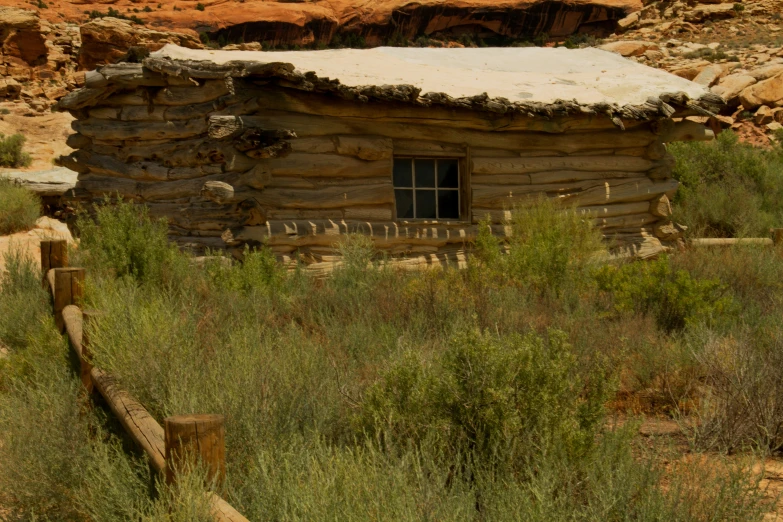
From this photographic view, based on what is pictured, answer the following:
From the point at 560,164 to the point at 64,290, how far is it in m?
6.82

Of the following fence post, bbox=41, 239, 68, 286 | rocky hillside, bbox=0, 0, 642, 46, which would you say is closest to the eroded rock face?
rocky hillside, bbox=0, 0, 642, 46

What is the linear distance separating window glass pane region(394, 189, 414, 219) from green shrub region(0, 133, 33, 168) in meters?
12.8

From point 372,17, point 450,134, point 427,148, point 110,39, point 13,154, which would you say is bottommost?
point 13,154

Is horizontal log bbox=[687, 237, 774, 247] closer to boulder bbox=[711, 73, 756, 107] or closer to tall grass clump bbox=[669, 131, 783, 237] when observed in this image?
tall grass clump bbox=[669, 131, 783, 237]

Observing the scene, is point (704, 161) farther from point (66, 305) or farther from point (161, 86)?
point (66, 305)

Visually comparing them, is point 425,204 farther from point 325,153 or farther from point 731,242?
point 731,242

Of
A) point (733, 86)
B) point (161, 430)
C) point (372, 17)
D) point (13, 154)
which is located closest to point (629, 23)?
point (372, 17)

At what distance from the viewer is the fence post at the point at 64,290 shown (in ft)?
20.8

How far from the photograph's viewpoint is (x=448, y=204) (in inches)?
424

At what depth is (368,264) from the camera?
29.7 ft

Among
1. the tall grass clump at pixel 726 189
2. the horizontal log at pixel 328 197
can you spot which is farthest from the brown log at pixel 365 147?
the tall grass clump at pixel 726 189

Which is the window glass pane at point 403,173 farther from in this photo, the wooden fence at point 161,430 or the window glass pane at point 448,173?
the wooden fence at point 161,430

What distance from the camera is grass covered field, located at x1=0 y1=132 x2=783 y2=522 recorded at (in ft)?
10.8

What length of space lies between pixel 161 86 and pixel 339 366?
6.09m
